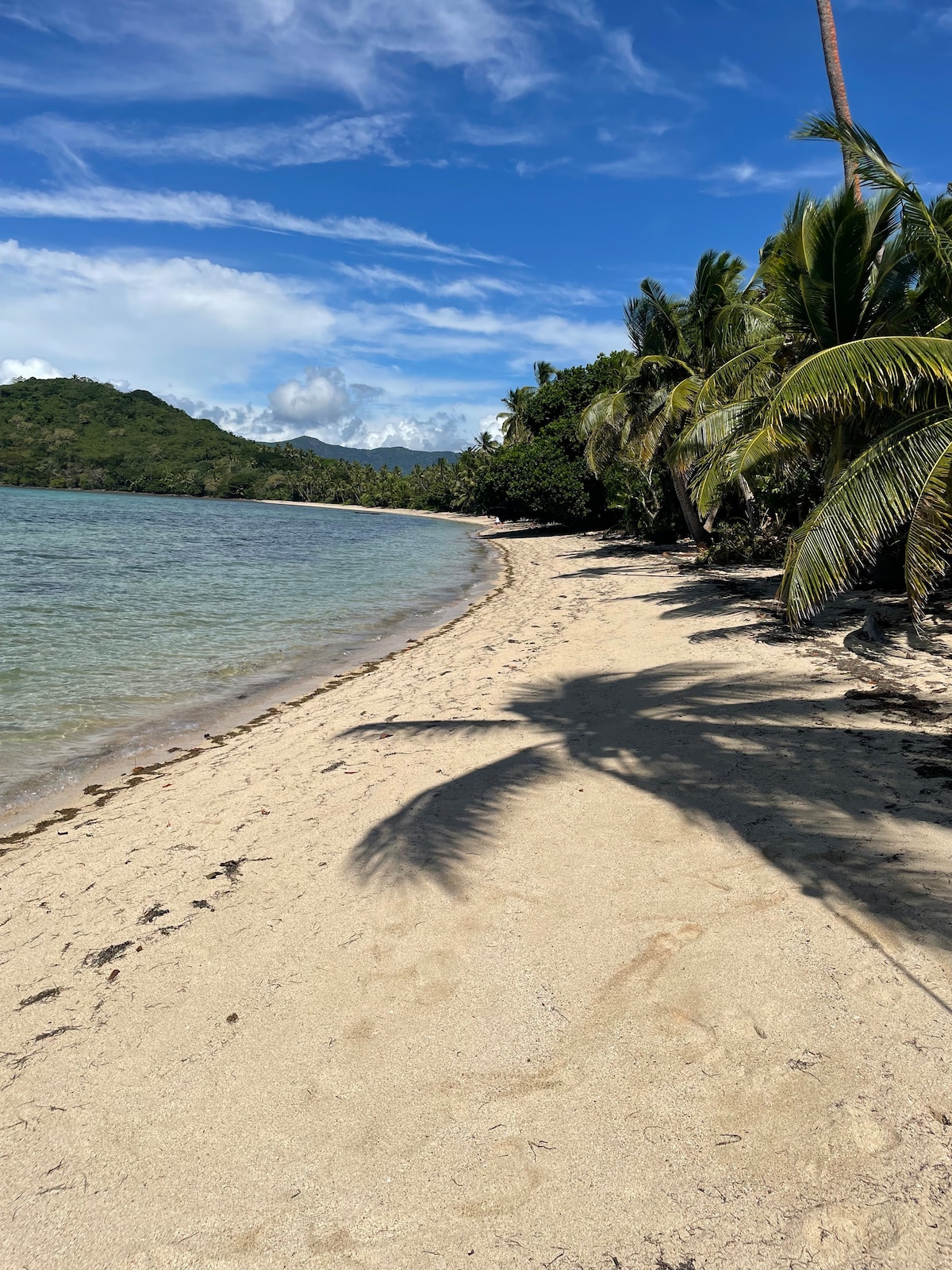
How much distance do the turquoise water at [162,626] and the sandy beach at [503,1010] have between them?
2402 mm

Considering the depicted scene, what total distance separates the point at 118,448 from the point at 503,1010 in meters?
149

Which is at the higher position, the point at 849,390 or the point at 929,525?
the point at 849,390

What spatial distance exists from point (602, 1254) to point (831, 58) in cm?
1649

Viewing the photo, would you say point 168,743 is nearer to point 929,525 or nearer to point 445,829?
point 445,829

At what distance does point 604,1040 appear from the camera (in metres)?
2.99

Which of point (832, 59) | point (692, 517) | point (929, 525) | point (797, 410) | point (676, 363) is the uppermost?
point (832, 59)

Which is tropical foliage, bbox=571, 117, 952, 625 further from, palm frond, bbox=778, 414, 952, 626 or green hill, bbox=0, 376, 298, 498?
green hill, bbox=0, 376, 298, 498

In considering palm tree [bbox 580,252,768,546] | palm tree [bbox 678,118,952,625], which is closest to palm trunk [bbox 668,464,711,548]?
palm tree [bbox 580,252,768,546]

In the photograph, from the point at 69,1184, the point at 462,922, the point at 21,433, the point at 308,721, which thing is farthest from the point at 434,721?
the point at 21,433

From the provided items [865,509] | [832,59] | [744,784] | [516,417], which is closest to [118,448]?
[516,417]

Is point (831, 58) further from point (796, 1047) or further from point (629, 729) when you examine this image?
point (796, 1047)

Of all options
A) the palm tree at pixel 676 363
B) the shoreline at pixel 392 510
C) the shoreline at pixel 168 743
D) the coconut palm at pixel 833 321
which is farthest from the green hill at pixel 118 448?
the coconut palm at pixel 833 321

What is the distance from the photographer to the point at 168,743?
26.2 ft

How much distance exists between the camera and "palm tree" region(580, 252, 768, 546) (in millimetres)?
16812
